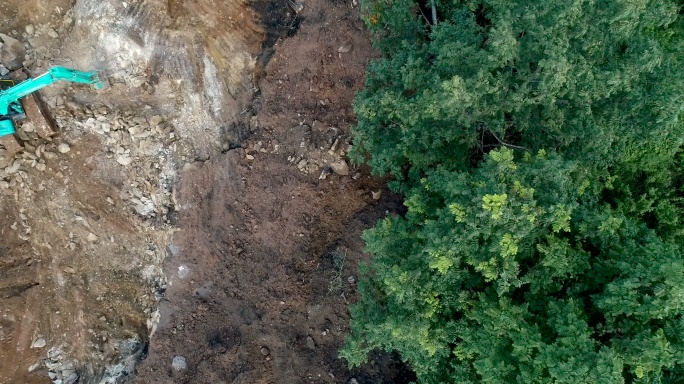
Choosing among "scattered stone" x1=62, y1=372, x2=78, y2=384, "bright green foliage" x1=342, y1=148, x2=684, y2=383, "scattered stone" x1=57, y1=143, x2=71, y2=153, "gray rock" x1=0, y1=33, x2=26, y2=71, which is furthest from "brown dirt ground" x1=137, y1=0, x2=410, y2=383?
Result: "gray rock" x1=0, y1=33, x2=26, y2=71

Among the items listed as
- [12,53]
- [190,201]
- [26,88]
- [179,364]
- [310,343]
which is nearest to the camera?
[310,343]

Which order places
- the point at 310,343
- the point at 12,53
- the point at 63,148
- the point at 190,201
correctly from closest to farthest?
the point at 310,343
the point at 190,201
the point at 63,148
the point at 12,53

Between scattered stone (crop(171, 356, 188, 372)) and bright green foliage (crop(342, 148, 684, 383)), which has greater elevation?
bright green foliage (crop(342, 148, 684, 383))

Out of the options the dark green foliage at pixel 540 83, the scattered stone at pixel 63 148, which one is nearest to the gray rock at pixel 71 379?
the scattered stone at pixel 63 148

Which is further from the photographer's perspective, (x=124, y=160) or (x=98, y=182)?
(x=98, y=182)

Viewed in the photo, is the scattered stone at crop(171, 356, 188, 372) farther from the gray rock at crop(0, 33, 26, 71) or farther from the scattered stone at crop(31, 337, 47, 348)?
the gray rock at crop(0, 33, 26, 71)

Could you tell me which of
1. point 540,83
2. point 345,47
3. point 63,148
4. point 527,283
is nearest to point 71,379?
point 63,148

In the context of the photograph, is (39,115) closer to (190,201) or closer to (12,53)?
(12,53)
